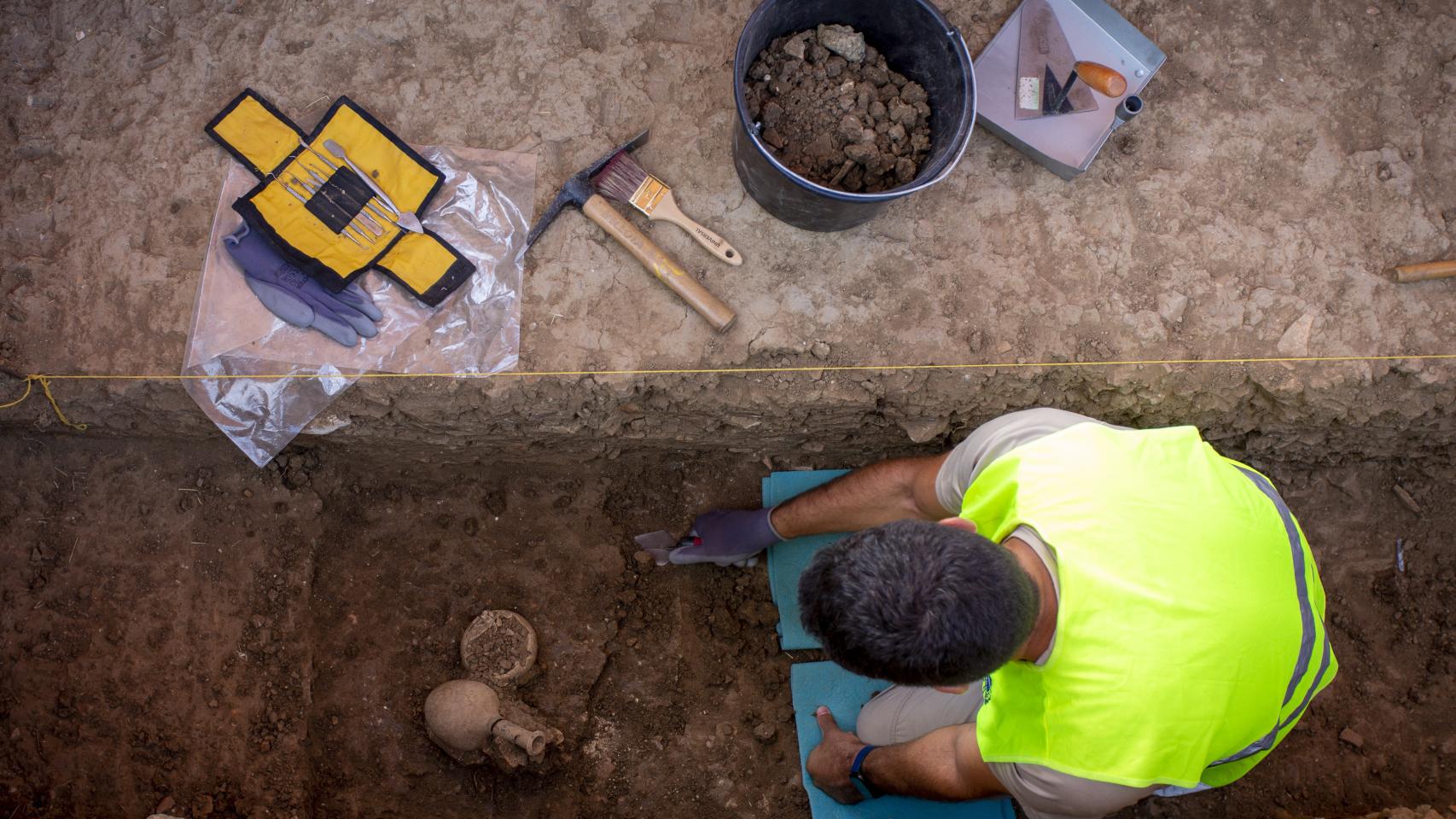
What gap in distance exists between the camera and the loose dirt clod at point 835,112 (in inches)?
92.6

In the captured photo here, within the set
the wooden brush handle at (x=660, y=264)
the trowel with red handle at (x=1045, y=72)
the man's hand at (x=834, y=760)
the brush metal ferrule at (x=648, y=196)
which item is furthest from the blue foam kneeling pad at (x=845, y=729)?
the trowel with red handle at (x=1045, y=72)

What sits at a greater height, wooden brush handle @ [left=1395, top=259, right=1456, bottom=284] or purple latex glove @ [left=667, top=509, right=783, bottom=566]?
wooden brush handle @ [left=1395, top=259, right=1456, bottom=284]

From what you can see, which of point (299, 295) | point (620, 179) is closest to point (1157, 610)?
point (620, 179)

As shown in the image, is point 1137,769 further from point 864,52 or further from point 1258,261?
point 864,52

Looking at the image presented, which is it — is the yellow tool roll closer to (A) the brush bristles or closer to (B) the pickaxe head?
(B) the pickaxe head

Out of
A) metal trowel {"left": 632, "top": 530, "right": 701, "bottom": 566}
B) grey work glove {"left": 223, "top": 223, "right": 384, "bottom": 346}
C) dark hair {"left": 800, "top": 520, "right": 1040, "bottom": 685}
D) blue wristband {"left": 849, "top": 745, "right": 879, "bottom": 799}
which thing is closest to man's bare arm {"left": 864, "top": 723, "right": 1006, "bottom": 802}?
blue wristband {"left": 849, "top": 745, "right": 879, "bottom": 799}

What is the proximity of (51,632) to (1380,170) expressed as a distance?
438 cm

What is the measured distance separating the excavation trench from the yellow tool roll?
63cm

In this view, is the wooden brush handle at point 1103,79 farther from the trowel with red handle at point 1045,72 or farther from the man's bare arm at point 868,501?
the man's bare arm at point 868,501

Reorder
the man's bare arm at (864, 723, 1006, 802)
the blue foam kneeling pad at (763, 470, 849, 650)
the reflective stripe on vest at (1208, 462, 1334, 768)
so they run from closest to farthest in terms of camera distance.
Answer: the reflective stripe on vest at (1208, 462, 1334, 768) → the man's bare arm at (864, 723, 1006, 802) → the blue foam kneeling pad at (763, 470, 849, 650)

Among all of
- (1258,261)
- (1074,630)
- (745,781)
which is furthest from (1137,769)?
(1258,261)

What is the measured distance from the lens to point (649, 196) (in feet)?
8.11

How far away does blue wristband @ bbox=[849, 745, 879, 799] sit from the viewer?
2601mm

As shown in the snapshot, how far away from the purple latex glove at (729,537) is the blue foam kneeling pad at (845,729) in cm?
46
